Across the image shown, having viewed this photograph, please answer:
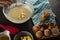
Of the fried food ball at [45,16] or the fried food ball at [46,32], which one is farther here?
the fried food ball at [45,16]

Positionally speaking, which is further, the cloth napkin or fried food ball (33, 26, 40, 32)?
the cloth napkin

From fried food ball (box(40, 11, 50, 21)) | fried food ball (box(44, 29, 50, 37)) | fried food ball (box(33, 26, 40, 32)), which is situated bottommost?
fried food ball (box(44, 29, 50, 37))

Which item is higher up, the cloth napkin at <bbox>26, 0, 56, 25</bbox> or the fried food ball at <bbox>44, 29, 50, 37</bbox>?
the cloth napkin at <bbox>26, 0, 56, 25</bbox>

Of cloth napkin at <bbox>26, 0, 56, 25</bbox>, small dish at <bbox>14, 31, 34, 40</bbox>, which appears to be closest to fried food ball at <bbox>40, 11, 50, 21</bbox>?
cloth napkin at <bbox>26, 0, 56, 25</bbox>

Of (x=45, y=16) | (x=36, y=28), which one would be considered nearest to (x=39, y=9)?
(x=45, y=16)

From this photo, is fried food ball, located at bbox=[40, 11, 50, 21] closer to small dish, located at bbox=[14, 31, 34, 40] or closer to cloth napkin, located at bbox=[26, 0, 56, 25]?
cloth napkin, located at bbox=[26, 0, 56, 25]

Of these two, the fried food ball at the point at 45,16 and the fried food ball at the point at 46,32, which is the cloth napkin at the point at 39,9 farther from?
the fried food ball at the point at 46,32

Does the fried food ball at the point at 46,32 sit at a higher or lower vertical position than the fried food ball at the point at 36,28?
lower

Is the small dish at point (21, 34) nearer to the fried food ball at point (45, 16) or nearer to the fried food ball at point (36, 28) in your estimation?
the fried food ball at point (36, 28)

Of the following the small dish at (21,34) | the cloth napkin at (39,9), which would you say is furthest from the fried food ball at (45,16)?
the small dish at (21,34)

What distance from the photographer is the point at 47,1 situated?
1142 mm

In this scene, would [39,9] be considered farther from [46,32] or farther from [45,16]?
[46,32]

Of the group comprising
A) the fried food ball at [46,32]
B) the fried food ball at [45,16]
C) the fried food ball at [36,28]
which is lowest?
the fried food ball at [46,32]

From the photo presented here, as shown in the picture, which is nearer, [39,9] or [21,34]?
[21,34]
